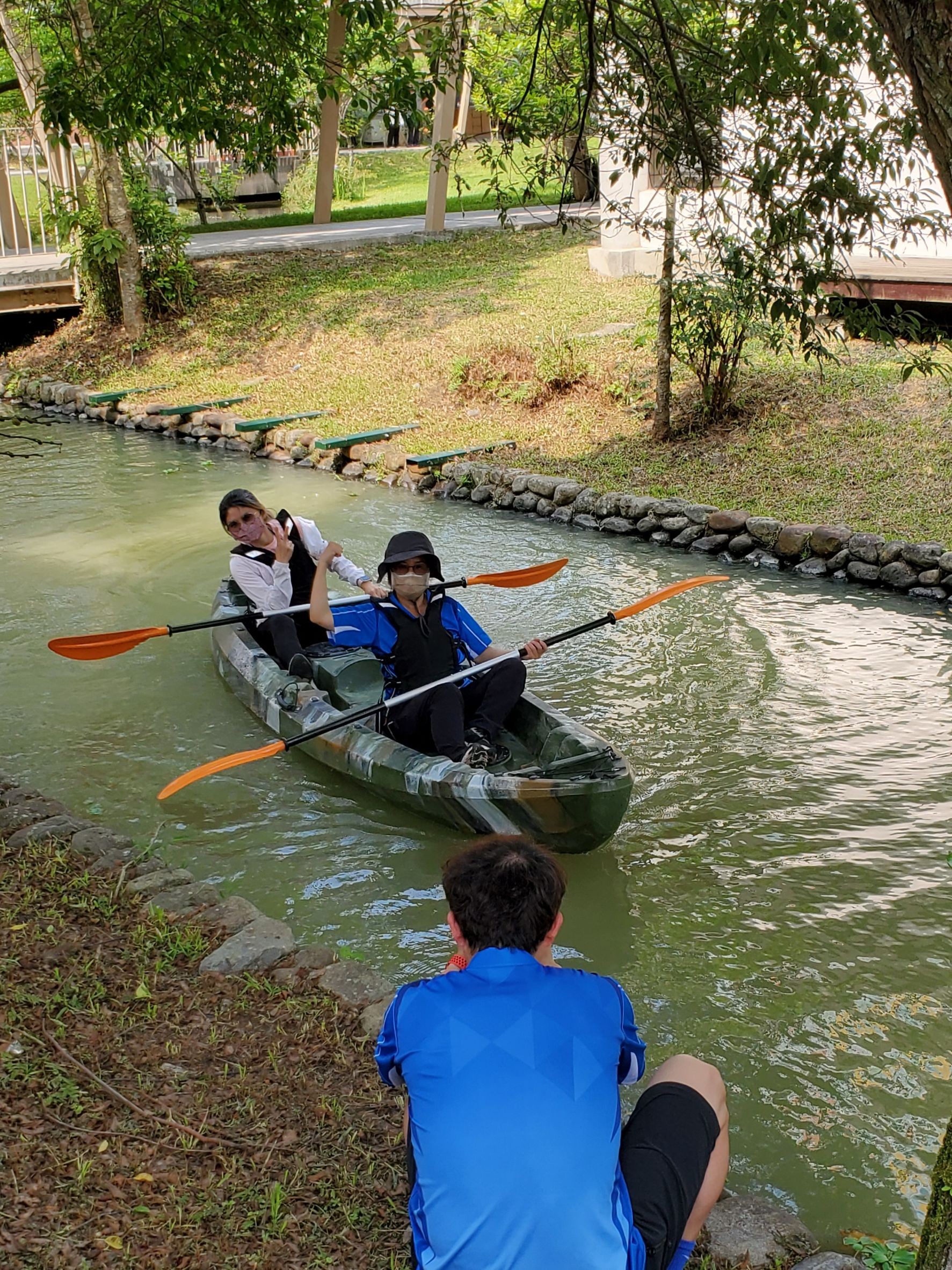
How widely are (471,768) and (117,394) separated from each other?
41.7ft

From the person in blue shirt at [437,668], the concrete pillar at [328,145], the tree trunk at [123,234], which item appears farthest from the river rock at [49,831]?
the concrete pillar at [328,145]

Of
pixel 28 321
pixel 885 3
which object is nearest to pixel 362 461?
pixel 28 321

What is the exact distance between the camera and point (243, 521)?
727 cm

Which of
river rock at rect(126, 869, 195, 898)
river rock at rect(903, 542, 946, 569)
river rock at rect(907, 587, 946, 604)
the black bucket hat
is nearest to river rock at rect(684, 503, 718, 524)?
river rock at rect(903, 542, 946, 569)

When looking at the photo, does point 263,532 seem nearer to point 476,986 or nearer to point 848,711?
point 848,711

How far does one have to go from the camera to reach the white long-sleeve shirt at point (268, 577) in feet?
24.2

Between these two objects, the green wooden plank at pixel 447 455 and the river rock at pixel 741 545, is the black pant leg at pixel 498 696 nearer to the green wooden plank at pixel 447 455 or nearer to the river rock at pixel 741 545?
the river rock at pixel 741 545

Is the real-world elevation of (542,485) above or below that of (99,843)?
above

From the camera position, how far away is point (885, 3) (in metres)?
2.78

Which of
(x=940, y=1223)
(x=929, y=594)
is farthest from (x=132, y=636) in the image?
(x=929, y=594)

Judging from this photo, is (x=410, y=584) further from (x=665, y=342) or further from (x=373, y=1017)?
(x=665, y=342)

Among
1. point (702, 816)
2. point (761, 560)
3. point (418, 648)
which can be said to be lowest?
point (702, 816)

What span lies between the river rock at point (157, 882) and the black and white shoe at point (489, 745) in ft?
5.15

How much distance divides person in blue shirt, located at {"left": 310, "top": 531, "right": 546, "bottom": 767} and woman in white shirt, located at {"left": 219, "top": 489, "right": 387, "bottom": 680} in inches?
30.9
